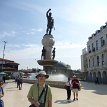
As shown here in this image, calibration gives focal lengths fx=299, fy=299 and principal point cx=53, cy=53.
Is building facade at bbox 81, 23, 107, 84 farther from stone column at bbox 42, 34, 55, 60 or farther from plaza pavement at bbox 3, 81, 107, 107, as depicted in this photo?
plaza pavement at bbox 3, 81, 107, 107

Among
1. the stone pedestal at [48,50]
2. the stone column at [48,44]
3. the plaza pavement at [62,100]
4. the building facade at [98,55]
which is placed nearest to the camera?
the plaza pavement at [62,100]

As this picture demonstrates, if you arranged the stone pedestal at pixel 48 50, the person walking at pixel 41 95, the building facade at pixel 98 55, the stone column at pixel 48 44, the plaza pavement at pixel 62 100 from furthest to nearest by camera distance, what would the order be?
the building facade at pixel 98 55
the stone column at pixel 48 44
the stone pedestal at pixel 48 50
the plaza pavement at pixel 62 100
the person walking at pixel 41 95

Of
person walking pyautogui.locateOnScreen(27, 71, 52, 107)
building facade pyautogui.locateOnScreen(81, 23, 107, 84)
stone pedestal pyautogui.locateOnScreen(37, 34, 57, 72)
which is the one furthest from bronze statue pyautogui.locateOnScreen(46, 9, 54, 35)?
person walking pyautogui.locateOnScreen(27, 71, 52, 107)

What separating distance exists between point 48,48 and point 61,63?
194 ft

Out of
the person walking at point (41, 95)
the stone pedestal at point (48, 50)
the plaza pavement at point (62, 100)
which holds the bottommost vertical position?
the plaza pavement at point (62, 100)

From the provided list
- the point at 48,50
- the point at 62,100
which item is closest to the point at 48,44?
the point at 48,50

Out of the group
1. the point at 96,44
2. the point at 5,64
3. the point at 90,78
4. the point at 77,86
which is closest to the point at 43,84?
the point at 77,86

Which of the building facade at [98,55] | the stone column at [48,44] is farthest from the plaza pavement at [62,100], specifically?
the building facade at [98,55]

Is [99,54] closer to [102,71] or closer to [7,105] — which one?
[102,71]

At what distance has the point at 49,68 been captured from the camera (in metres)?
39.7

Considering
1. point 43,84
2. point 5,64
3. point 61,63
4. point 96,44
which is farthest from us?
point 5,64

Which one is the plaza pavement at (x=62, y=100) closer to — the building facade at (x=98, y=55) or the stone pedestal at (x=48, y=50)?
the stone pedestal at (x=48, y=50)

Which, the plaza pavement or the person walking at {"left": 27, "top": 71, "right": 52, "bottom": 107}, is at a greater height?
the person walking at {"left": 27, "top": 71, "right": 52, "bottom": 107}

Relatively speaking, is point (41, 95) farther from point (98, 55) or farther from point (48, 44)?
point (98, 55)
